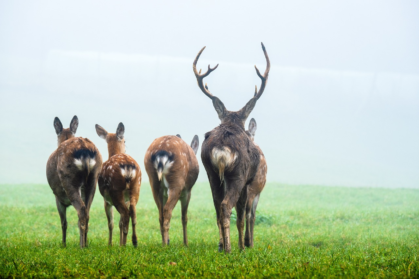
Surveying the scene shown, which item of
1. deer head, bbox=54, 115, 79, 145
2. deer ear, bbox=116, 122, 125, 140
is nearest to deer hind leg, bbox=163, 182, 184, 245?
deer ear, bbox=116, 122, 125, 140

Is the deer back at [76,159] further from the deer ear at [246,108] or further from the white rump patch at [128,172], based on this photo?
the deer ear at [246,108]

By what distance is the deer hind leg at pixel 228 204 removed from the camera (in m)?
6.42

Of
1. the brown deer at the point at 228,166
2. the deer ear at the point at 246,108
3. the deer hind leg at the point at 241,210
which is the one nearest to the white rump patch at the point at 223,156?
the brown deer at the point at 228,166

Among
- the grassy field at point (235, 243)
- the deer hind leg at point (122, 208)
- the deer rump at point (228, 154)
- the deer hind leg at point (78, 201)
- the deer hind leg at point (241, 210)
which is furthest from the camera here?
the deer hind leg at point (122, 208)

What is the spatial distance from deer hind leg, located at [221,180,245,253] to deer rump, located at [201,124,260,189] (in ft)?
0.36

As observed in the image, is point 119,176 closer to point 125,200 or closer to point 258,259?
point 125,200

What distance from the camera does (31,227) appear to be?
12570 mm

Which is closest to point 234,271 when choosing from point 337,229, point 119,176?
point 119,176

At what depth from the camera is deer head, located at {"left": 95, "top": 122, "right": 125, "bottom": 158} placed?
9148mm

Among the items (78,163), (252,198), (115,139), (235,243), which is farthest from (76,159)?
(235,243)

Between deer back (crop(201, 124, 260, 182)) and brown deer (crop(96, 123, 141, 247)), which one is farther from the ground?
deer back (crop(201, 124, 260, 182))

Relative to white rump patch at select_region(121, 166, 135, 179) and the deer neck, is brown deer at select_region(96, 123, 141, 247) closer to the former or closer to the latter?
white rump patch at select_region(121, 166, 135, 179)

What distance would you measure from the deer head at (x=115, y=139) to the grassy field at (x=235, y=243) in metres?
1.86

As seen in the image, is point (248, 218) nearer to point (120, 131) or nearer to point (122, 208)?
point (122, 208)
